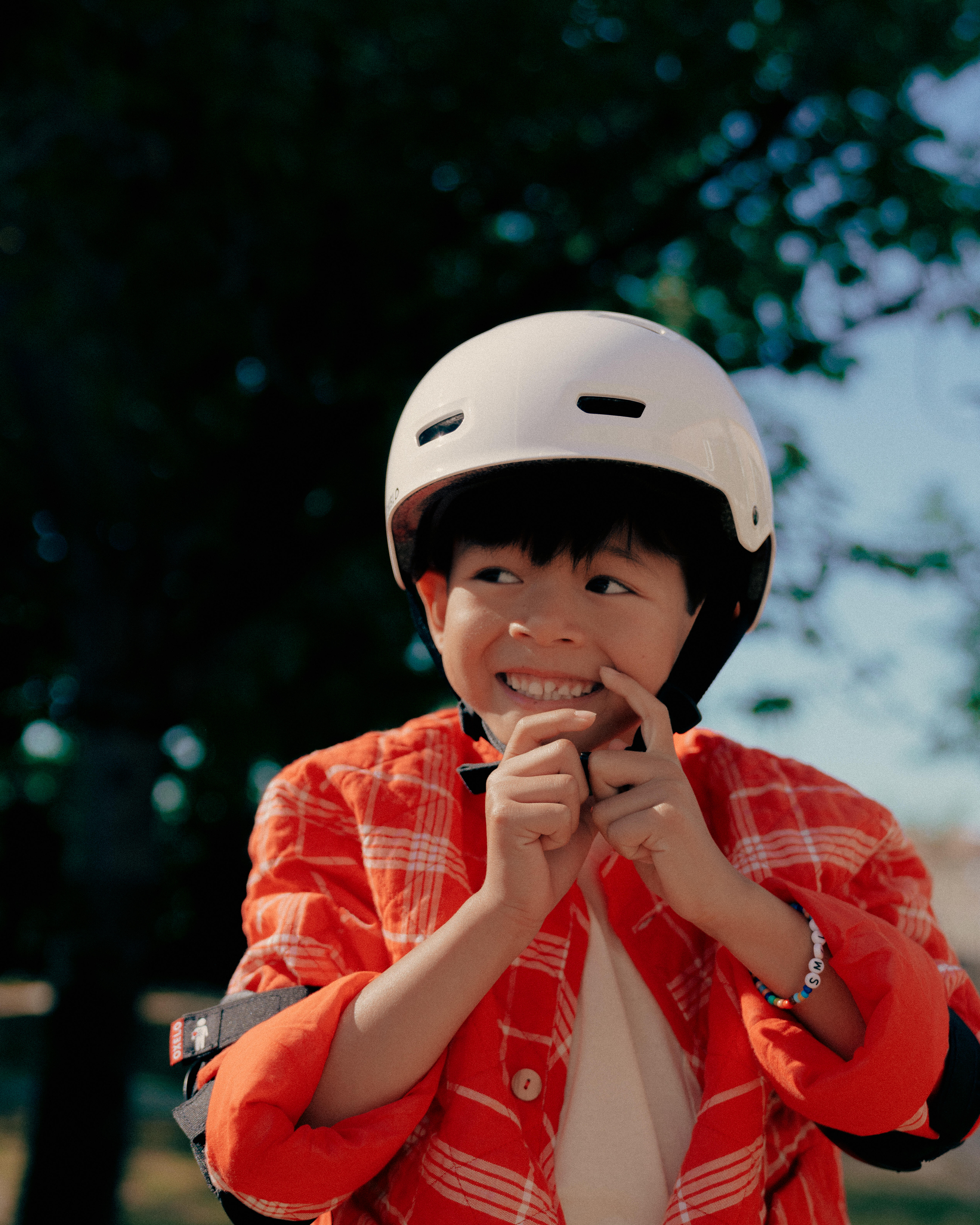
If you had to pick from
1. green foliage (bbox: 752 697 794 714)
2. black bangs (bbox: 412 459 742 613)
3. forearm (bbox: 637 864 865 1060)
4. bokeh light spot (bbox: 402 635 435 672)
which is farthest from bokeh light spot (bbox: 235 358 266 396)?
forearm (bbox: 637 864 865 1060)

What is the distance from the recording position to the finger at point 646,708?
5.57 ft

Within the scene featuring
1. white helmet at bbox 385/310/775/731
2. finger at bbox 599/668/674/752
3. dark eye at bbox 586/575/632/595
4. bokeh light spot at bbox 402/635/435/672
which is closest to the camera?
finger at bbox 599/668/674/752

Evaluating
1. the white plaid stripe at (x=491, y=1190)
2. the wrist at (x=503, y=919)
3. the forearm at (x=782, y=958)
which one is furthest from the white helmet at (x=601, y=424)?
the white plaid stripe at (x=491, y=1190)

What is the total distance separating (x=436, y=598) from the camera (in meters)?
2.09

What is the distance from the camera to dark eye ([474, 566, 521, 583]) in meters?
1.82

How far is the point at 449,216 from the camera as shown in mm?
5461

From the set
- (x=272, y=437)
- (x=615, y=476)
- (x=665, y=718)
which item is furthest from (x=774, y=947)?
(x=272, y=437)

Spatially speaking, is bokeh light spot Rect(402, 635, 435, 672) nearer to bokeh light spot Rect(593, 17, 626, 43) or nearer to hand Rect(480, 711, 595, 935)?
bokeh light spot Rect(593, 17, 626, 43)

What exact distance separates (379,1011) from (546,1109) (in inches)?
13.5

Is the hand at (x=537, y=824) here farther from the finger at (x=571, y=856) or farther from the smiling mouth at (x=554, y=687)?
the smiling mouth at (x=554, y=687)

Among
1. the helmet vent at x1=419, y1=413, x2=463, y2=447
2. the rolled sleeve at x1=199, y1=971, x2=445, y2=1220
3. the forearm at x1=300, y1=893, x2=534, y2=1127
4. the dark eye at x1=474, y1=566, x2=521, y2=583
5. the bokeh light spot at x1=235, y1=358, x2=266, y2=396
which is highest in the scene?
the bokeh light spot at x1=235, y1=358, x2=266, y2=396

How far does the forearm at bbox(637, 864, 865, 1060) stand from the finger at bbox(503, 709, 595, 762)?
1.06 feet

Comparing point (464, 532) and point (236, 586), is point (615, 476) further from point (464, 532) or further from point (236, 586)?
point (236, 586)

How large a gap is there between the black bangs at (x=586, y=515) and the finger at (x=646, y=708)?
8.2 inches
